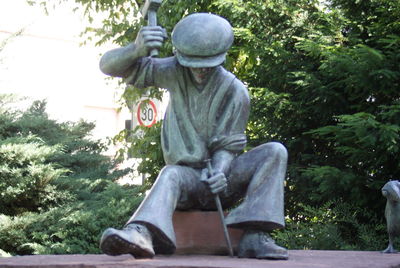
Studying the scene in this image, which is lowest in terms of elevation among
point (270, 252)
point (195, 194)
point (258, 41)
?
point (270, 252)

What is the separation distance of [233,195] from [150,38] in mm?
1158

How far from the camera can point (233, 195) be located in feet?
16.2

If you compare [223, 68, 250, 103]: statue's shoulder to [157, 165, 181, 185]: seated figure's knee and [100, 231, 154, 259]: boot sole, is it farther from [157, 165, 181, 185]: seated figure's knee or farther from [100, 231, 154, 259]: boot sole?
[100, 231, 154, 259]: boot sole

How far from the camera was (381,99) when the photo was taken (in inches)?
344

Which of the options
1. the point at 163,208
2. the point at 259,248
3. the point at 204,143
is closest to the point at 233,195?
the point at 204,143

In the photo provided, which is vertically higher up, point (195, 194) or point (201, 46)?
point (201, 46)

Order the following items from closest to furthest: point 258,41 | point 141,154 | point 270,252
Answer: point 270,252, point 258,41, point 141,154

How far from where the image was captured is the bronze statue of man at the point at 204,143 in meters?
4.57

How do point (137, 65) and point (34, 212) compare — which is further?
point (34, 212)

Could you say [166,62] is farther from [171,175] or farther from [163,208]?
[163,208]

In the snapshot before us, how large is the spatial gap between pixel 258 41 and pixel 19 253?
408cm

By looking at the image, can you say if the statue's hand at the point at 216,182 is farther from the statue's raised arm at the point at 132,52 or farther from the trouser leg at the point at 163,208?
the statue's raised arm at the point at 132,52

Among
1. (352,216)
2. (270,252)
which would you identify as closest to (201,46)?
(270,252)

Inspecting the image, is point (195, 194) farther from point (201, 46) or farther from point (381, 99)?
point (381, 99)
